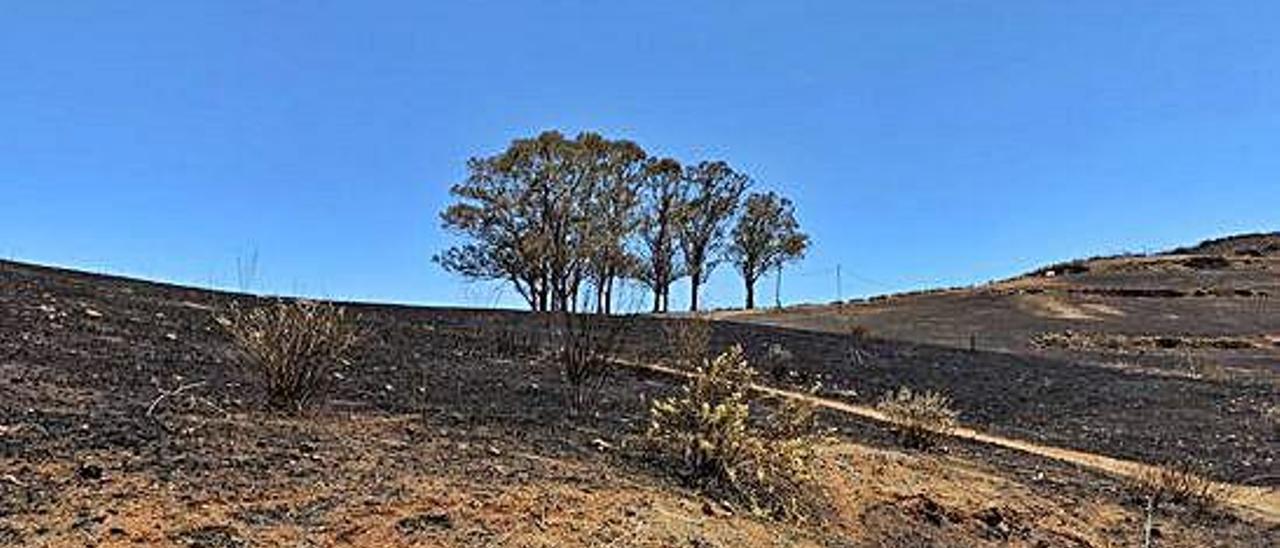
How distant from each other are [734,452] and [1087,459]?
7.35 meters

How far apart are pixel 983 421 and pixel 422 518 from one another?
12337mm

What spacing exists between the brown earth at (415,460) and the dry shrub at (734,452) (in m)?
0.20

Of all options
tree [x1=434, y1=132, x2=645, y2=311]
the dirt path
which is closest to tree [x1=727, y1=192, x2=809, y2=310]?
tree [x1=434, y1=132, x2=645, y2=311]

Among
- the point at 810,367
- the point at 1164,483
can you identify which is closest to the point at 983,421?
the point at 810,367

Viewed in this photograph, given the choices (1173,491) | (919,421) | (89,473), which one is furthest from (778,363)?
(89,473)

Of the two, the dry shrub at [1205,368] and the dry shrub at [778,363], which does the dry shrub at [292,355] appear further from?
the dry shrub at [1205,368]

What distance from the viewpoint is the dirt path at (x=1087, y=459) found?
472 inches

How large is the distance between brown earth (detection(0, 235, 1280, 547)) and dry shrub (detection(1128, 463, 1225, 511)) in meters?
0.26

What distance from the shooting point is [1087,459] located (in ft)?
47.1

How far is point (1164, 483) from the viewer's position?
11648mm

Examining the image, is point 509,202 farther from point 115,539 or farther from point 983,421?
point 115,539

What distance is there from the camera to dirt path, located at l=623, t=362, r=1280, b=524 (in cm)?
1200

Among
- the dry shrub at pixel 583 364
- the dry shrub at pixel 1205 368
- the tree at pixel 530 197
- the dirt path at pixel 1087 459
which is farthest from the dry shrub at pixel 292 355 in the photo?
the tree at pixel 530 197

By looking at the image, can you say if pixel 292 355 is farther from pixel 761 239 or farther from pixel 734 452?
pixel 761 239
